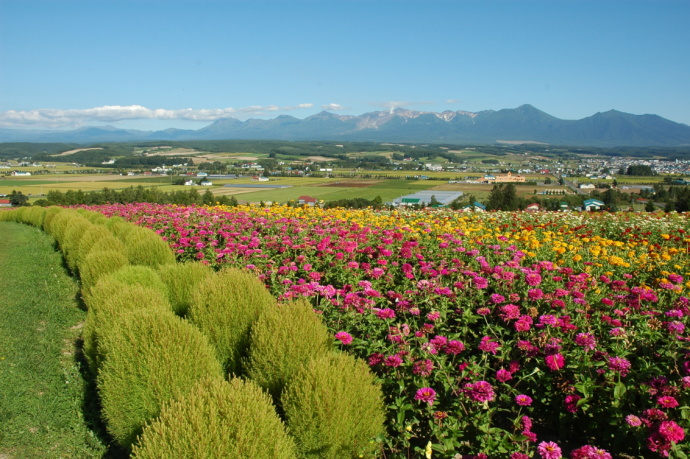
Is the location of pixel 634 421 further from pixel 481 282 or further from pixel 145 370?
pixel 145 370

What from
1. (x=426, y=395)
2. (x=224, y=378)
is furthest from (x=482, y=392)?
(x=224, y=378)

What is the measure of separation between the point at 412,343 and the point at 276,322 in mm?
1265

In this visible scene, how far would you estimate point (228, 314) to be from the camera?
4684mm

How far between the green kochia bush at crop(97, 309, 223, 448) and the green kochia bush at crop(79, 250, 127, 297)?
11.9 feet

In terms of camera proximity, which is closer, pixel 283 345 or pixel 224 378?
pixel 283 345

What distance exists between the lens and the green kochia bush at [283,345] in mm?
3648

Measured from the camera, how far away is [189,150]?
17275cm

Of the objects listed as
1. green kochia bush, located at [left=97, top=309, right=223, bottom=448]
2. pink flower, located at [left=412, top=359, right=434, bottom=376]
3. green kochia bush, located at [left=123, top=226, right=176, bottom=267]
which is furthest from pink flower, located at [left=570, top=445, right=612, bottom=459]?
green kochia bush, located at [left=123, top=226, right=176, bottom=267]

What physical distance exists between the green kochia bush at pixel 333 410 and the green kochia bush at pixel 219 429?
0.23 metres

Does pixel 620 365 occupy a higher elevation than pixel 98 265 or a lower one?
higher

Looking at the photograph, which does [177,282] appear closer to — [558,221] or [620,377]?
[620,377]

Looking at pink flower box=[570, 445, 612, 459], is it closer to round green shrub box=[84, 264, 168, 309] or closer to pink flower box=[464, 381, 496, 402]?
pink flower box=[464, 381, 496, 402]

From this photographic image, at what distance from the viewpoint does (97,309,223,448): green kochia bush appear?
3744mm

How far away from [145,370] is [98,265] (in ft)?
13.4
